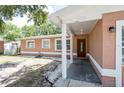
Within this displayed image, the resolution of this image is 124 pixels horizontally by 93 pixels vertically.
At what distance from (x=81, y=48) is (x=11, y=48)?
1576cm

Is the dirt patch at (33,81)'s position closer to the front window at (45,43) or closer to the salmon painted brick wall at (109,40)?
the salmon painted brick wall at (109,40)

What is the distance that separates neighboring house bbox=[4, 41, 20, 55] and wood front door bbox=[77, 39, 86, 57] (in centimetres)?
1267

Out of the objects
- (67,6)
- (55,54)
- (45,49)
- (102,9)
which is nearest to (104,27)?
(102,9)

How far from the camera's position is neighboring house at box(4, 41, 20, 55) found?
25.7 m

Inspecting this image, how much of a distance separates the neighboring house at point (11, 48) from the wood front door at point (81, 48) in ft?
41.6

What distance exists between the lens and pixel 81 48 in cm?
1634

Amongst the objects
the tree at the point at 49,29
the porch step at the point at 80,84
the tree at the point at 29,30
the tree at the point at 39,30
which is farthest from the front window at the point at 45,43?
the tree at the point at 29,30

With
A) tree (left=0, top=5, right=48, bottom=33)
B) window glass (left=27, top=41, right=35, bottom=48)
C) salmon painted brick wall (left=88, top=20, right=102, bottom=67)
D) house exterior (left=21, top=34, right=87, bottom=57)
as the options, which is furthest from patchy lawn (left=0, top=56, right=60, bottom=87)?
window glass (left=27, top=41, right=35, bottom=48)

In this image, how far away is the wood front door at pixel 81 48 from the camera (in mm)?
16141

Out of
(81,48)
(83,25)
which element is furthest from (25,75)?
(81,48)

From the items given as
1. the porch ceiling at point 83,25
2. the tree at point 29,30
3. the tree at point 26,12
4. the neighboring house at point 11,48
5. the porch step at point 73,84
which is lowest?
the porch step at point 73,84

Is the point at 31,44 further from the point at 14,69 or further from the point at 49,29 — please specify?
the point at 49,29
